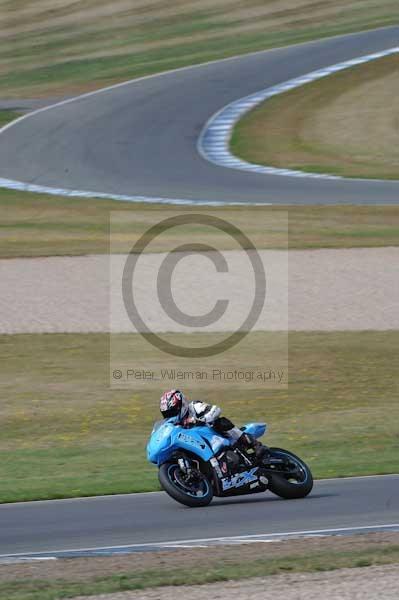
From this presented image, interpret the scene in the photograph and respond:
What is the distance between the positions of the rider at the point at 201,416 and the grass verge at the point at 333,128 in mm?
26172

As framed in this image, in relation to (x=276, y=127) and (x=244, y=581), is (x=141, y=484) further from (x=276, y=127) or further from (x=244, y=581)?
(x=276, y=127)

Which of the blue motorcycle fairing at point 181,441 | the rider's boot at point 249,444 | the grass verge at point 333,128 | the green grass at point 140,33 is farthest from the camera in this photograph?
the green grass at point 140,33

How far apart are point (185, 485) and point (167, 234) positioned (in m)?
19.2

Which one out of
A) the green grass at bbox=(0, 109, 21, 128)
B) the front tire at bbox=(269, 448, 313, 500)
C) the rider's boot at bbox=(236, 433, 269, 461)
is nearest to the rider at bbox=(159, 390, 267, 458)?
the rider's boot at bbox=(236, 433, 269, 461)

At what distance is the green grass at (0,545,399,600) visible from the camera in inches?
372

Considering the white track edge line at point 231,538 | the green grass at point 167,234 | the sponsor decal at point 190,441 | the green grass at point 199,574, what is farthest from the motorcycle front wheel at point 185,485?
the green grass at point 167,234

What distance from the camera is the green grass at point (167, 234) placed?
99.0ft

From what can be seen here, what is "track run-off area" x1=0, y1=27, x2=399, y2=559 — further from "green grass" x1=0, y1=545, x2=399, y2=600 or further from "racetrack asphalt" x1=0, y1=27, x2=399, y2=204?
"green grass" x1=0, y1=545, x2=399, y2=600

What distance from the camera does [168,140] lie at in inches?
1705

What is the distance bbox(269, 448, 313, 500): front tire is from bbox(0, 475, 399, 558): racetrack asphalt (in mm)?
122

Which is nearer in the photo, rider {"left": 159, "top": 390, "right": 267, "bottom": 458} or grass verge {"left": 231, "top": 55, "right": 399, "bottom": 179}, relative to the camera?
rider {"left": 159, "top": 390, "right": 267, "bottom": 458}

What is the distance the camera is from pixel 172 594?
30.2 feet

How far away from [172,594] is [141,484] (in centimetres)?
542

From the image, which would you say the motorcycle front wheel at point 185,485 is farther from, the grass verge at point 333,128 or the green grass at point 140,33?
the green grass at point 140,33
